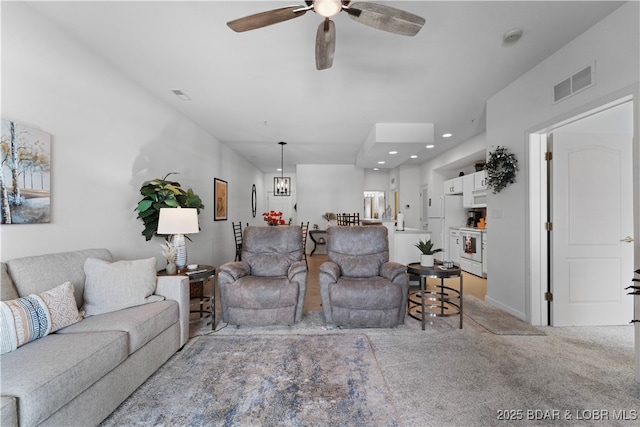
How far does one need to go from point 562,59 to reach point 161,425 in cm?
436

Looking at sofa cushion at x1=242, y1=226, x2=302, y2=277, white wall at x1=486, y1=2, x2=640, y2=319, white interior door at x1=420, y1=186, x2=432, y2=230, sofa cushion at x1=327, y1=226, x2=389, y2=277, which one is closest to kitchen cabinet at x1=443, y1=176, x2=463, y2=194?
white interior door at x1=420, y1=186, x2=432, y2=230

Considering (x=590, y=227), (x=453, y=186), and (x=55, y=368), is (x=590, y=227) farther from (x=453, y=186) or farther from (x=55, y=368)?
(x=55, y=368)

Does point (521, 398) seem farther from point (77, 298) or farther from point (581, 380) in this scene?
point (77, 298)

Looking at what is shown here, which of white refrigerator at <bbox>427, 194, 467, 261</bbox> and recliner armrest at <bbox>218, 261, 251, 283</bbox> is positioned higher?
white refrigerator at <bbox>427, 194, 467, 261</bbox>

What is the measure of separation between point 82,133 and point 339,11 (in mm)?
2498

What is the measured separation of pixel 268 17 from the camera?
1710 millimetres

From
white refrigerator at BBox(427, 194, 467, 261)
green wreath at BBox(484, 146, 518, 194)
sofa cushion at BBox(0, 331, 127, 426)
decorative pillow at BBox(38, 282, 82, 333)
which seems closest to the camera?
sofa cushion at BBox(0, 331, 127, 426)

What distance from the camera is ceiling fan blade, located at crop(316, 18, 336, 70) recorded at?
1794mm

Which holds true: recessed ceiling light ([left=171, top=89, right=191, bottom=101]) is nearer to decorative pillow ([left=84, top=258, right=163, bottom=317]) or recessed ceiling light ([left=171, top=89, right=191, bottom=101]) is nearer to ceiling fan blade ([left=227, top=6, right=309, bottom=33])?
ceiling fan blade ([left=227, top=6, right=309, bottom=33])

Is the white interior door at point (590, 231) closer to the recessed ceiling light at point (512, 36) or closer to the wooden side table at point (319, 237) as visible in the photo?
the recessed ceiling light at point (512, 36)

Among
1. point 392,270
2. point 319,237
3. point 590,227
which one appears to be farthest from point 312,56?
point 319,237

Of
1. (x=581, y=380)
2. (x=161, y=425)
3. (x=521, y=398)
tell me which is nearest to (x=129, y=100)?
(x=161, y=425)

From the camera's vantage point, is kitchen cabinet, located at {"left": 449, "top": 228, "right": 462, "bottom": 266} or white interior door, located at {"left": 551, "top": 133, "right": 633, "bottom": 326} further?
kitchen cabinet, located at {"left": 449, "top": 228, "right": 462, "bottom": 266}

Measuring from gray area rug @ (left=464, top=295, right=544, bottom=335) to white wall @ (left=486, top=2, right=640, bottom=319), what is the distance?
123mm
